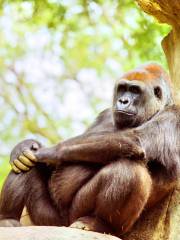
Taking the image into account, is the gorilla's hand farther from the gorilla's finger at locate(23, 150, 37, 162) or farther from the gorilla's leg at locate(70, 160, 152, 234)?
the gorilla's leg at locate(70, 160, 152, 234)

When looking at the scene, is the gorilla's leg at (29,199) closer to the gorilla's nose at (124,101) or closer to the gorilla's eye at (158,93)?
the gorilla's nose at (124,101)

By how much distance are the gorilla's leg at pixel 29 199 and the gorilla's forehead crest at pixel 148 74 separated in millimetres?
1003

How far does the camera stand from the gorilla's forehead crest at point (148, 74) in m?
4.55

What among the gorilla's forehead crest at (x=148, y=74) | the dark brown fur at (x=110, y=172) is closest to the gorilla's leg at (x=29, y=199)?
the dark brown fur at (x=110, y=172)

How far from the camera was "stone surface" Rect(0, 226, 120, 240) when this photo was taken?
3463mm

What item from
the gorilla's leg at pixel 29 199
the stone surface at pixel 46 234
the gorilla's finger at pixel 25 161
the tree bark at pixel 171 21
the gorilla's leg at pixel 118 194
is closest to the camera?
the stone surface at pixel 46 234

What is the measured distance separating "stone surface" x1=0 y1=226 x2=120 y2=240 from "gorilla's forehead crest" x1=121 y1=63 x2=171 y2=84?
1382 mm

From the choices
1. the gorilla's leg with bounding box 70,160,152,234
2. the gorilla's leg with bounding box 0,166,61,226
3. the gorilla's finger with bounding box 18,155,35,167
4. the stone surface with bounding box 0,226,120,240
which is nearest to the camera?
the stone surface with bounding box 0,226,120,240

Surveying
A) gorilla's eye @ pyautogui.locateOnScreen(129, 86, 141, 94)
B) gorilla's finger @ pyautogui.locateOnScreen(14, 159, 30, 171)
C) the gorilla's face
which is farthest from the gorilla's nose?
gorilla's finger @ pyautogui.locateOnScreen(14, 159, 30, 171)

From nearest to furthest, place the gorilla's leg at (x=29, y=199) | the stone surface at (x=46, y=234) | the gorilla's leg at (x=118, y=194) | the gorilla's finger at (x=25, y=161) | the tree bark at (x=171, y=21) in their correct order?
1. the stone surface at (x=46, y=234)
2. the gorilla's leg at (x=118, y=194)
3. the gorilla's leg at (x=29, y=199)
4. the gorilla's finger at (x=25, y=161)
5. the tree bark at (x=171, y=21)

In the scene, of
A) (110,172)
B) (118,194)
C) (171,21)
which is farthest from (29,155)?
(171,21)

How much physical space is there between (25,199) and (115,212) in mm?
859

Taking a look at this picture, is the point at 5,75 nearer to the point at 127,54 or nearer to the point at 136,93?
the point at 127,54

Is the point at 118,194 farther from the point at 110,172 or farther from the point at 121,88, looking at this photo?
the point at 121,88
